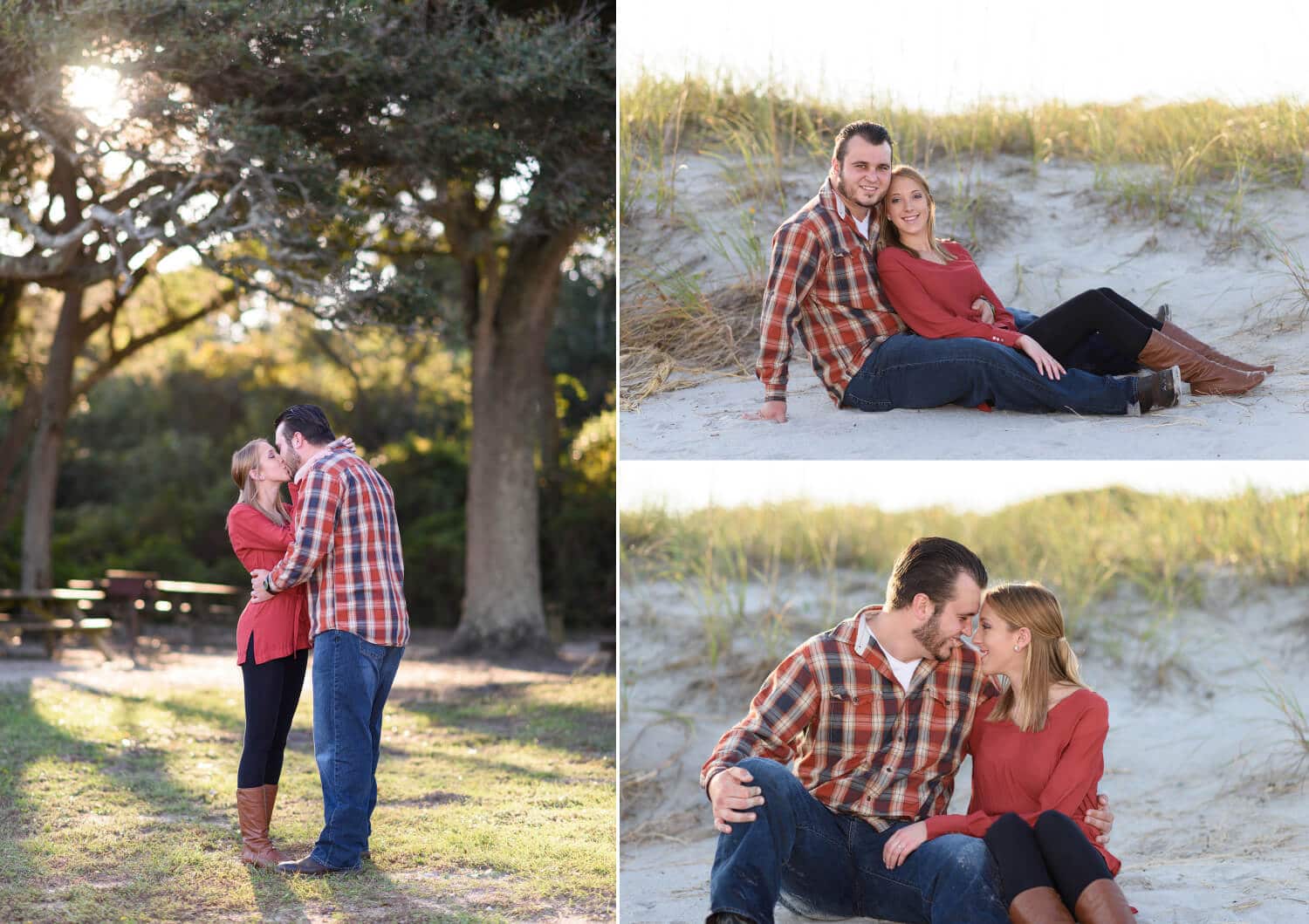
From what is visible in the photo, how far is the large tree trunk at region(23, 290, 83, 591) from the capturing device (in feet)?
43.0

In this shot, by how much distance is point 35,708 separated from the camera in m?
8.20

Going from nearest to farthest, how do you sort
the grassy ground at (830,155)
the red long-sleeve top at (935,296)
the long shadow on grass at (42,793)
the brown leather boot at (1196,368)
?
the long shadow on grass at (42,793) → the red long-sleeve top at (935,296) → the brown leather boot at (1196,368) → the grassy ground at (830,155)

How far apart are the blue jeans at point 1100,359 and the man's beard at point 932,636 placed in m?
1.65

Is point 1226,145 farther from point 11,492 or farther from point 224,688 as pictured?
point 11,492

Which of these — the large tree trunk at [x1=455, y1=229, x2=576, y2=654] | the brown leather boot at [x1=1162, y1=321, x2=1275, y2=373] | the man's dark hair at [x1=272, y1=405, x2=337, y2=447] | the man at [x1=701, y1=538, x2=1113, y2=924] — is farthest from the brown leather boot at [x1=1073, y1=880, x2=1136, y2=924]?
the large tree trunk at [x1=455, y1=229, x2=576, y2=654]

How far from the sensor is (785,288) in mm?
4797

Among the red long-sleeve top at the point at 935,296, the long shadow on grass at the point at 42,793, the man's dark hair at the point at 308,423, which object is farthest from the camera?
the red long-sleeve top at the point at 935,296

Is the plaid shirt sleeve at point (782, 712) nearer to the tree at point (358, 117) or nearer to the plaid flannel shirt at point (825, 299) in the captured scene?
the plaid flannel shirt at point (825, 299)

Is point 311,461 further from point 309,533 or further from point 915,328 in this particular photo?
point 915,328

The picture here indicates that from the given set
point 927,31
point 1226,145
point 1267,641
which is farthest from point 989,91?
point 1267,641

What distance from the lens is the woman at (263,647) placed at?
4.65 m

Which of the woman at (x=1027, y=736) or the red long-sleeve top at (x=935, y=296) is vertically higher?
the red long-sleeve top at (x=935, y=296)

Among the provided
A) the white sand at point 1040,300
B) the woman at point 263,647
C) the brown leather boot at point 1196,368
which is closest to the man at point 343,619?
the woman at point 263,647

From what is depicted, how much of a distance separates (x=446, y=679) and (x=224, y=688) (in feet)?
5.72
